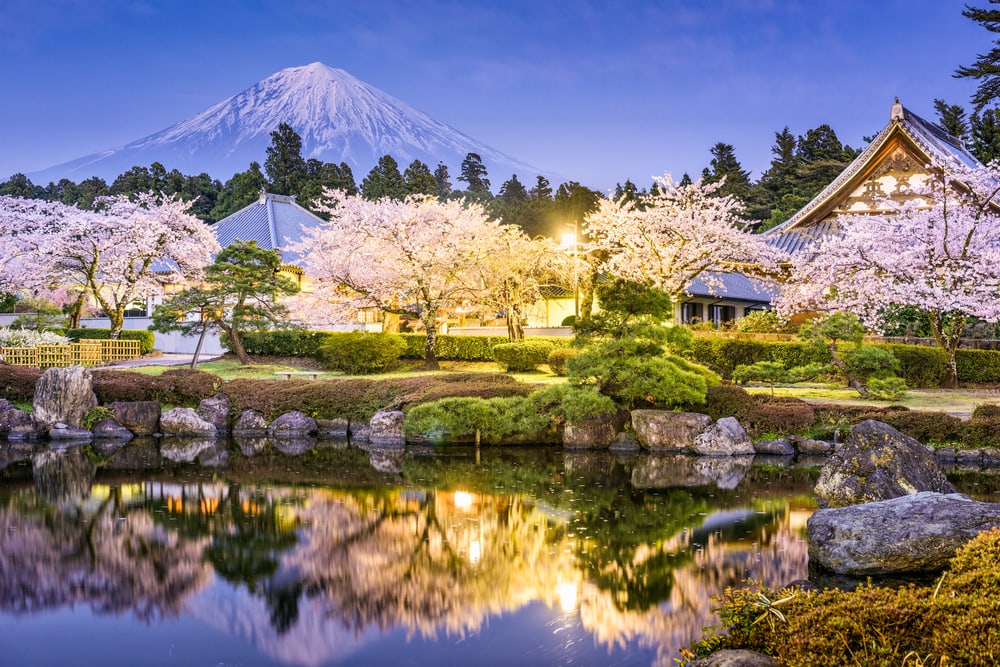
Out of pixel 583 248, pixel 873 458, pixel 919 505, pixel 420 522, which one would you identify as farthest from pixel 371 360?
pixel 919 505

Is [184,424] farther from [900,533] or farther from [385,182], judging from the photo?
[385,182]

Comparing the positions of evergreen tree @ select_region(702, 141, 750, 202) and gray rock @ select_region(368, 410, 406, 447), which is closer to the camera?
gray rock @ select_region(368, 410, 406, 447)

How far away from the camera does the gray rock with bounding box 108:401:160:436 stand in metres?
16.4

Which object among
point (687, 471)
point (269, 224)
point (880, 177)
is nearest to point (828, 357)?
point (687, 471)

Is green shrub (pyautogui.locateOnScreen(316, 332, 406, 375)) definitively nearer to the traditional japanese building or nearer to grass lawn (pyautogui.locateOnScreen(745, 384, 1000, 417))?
grass lawn (pyautogui.locateOnScreen(745, 384, 1000, 417))

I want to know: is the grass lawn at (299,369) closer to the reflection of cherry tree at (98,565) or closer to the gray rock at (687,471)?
the gray rock at (687,471)

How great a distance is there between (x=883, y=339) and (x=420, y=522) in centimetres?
2010

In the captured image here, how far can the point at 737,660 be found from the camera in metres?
4.22

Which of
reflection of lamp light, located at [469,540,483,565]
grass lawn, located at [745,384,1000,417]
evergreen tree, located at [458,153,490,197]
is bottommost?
reflection of lamp light, located at [469,540,483,565]

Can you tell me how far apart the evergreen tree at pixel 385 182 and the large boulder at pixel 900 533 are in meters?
46.3

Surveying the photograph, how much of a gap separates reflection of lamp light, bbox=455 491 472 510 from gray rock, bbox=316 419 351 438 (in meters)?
6.21

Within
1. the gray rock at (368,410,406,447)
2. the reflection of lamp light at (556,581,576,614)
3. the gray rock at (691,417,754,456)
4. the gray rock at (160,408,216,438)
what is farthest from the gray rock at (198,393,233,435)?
the reflection of lamp light at (556,581,576,614)

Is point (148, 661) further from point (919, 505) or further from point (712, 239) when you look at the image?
point (712, 239)

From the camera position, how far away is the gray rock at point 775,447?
1359 cm
